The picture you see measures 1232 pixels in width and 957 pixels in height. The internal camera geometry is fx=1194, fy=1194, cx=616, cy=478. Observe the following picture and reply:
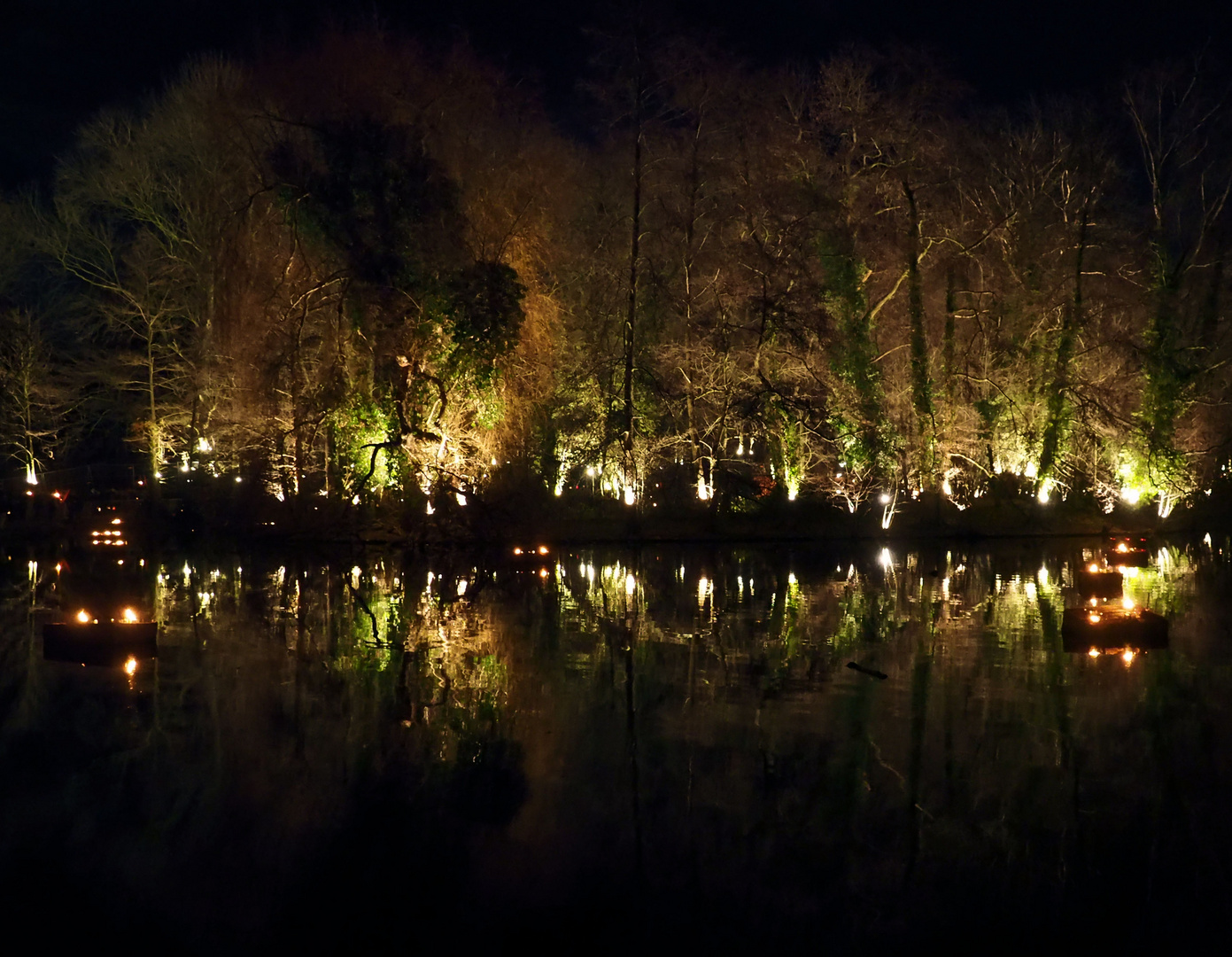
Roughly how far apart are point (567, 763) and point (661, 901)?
2282 mm

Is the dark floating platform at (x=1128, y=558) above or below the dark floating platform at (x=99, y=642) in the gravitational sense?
above

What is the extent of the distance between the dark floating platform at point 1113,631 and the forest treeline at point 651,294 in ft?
56.8

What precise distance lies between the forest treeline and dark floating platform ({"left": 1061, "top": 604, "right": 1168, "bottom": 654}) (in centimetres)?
1732

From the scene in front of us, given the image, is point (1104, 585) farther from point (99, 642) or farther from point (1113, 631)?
point (99, 642)

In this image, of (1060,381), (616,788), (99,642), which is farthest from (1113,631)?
(1060,381)

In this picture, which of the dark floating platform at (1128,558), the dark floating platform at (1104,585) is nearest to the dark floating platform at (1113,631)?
the dark floating platform at (1104,585)

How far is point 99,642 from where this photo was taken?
12.2 meters

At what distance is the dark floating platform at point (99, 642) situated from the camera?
1210 cm

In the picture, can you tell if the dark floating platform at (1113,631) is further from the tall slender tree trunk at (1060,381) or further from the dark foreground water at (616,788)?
the tall slender tree trunk at (1060,381)

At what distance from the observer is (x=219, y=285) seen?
30.8 meters

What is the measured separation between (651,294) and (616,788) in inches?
1079

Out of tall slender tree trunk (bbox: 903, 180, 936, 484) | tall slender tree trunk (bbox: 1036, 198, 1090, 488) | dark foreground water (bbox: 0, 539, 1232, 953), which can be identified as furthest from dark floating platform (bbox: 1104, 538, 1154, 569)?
dark foreground water (bbox: 0, 539, 1232, 953)

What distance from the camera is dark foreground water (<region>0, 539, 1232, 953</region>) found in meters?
5.57

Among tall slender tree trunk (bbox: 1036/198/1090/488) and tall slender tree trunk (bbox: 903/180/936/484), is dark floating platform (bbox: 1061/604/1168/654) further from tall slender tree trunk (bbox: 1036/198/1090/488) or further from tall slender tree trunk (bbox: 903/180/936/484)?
tall slender tree trunk (bbox: 1036/198/1090/488)
